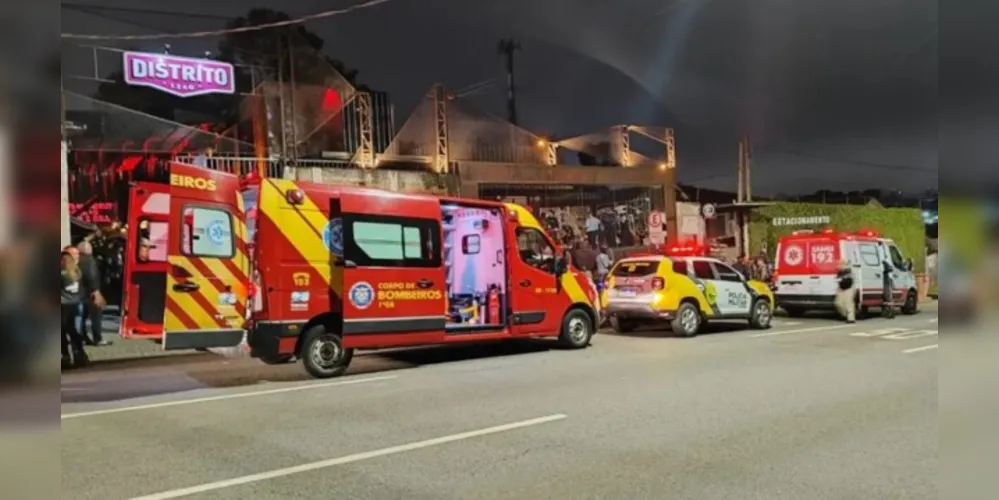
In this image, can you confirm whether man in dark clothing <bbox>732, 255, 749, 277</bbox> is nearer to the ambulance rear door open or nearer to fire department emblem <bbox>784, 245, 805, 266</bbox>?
fire department emblem <bbox>784, 245, 805, 266</bbox>

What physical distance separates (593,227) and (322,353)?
13546mm

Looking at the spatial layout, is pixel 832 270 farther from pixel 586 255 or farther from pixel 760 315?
pixel 586 255

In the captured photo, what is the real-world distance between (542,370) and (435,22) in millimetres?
12095

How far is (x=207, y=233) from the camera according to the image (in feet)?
30.1

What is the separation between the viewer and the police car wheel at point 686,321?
1366 centimetres

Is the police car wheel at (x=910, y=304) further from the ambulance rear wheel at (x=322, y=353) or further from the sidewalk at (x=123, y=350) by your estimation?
the sidewalk at (x=123, y=350)

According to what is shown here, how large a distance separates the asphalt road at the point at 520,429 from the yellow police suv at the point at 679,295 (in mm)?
2970

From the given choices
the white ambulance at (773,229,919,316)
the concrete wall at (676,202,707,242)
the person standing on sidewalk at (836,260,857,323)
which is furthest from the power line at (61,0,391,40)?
the concrete wall at (676,202,707,242)

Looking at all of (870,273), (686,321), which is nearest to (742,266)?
(870,273)

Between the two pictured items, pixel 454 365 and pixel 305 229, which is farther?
pixel 454 365

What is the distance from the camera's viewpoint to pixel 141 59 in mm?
14992

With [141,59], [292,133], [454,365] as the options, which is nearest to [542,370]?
[454,365]
